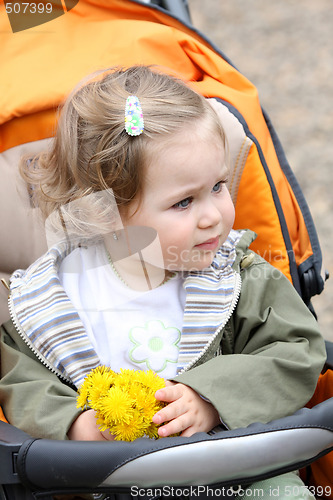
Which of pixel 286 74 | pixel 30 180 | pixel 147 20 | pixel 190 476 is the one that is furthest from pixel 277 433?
pixel 286 74

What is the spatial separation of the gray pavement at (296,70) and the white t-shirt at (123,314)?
1.20 meters

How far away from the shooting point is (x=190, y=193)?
113cm

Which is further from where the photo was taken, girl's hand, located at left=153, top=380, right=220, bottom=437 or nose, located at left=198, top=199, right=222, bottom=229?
nose, located at left=198, top=199, right=222, bottom=229

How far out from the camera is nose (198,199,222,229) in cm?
114

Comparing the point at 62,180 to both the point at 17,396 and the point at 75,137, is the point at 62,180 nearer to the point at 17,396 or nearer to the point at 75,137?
the point at 75,137

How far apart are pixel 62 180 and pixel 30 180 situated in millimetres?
82

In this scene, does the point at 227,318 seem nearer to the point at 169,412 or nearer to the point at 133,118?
the point at 169,412

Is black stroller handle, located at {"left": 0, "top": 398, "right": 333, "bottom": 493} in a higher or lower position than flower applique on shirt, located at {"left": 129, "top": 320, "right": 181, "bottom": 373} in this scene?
higher

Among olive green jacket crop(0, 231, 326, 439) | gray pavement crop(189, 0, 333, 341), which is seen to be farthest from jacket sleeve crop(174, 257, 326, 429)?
gray pavement crop(189, 0, 333, 341)

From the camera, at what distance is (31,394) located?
1134 mm

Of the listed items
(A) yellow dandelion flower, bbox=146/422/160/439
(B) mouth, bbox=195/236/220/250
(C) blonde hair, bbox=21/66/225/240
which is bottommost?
(A) yellow dandelion flower, bbox=146/422/160/439

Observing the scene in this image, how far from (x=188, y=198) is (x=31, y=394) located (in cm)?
41

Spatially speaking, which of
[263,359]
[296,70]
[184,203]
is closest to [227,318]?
[263,359]

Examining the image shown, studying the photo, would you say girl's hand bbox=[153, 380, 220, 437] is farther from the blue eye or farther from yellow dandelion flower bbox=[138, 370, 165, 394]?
the blue eye
